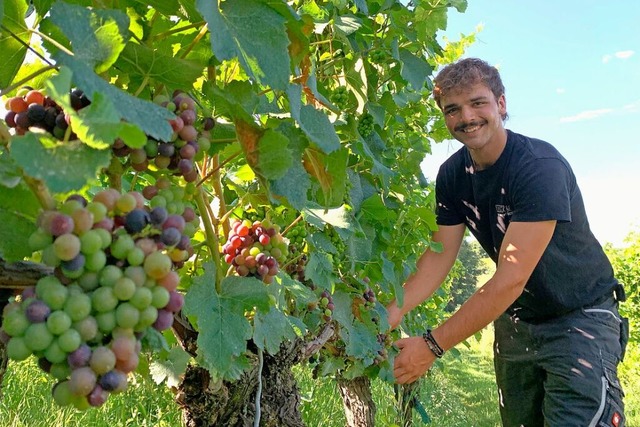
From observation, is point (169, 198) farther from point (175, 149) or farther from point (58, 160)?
point (58, 160)

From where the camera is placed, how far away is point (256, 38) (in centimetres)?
107

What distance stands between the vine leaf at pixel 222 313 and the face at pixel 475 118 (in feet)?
7.60

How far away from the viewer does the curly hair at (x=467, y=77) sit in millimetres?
3398

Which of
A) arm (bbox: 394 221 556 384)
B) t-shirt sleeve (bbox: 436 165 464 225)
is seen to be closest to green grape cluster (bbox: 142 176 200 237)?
arm (bbox: 394 221 556 384)

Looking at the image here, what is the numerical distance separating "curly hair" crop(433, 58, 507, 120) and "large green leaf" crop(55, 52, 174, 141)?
9.32 feet

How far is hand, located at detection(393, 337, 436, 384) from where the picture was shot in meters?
3.17

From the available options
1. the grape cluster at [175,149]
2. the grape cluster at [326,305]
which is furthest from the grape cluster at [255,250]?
the grape cluster at [326,305]

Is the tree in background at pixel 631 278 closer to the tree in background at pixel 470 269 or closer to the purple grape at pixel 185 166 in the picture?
the purple grape at pixel 185 166

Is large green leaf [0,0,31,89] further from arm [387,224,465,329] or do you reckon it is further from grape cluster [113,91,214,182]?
arm [387,224,465,329]

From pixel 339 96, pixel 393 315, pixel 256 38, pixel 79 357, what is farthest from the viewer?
pixel 393 315

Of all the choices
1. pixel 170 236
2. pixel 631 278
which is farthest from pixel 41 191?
pixel 631 278

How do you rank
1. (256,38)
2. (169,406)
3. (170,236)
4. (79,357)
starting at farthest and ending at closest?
(169,406), (256,38), (170,236), (79,357)

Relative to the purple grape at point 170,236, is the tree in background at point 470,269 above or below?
below

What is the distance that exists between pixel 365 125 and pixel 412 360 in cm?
144
